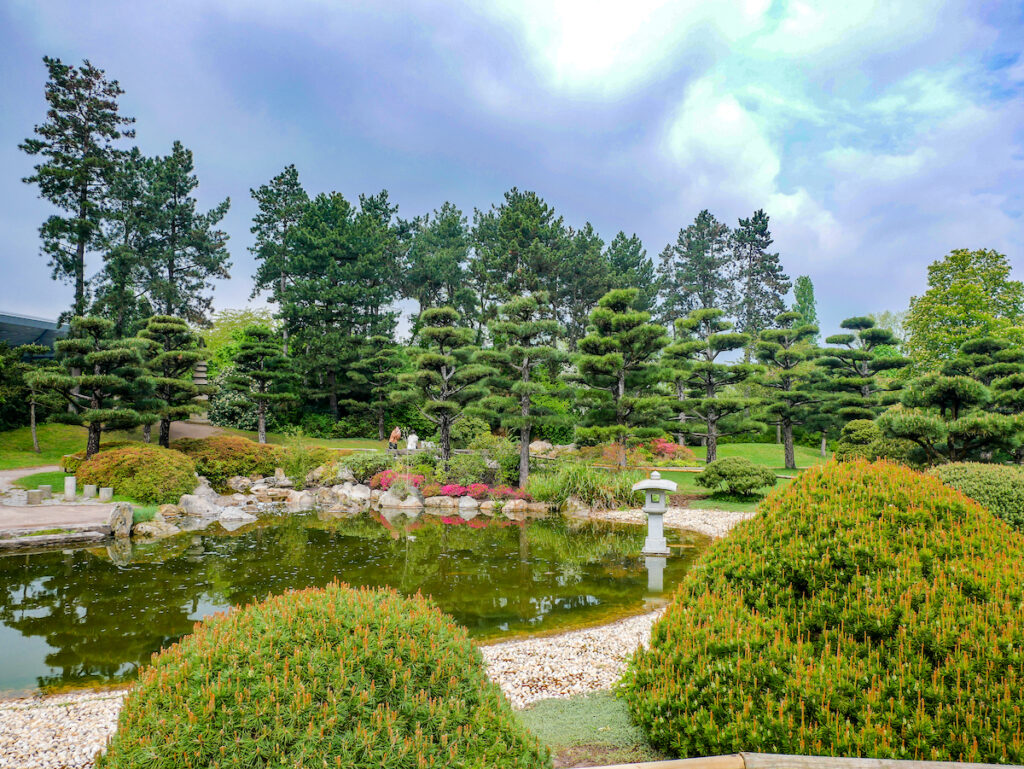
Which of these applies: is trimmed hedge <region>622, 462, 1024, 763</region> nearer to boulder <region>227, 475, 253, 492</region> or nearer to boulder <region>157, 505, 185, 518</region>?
boulder <region>157, 505, 185, 518</region>

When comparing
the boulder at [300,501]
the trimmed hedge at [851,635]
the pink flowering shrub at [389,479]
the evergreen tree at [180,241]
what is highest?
the evergreen tree at [180,241]

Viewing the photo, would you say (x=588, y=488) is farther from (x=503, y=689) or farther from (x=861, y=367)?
(x=861, y=367)

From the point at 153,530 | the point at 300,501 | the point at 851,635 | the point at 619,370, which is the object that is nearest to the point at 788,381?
the point at 619,370

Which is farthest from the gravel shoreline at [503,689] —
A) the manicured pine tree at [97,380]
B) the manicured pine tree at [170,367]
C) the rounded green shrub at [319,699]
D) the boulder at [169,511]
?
the manicured pine tree at [170,367]

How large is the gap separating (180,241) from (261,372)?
10.7 meters

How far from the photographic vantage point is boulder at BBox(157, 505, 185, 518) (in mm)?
11986

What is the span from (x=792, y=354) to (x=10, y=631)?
2139cm

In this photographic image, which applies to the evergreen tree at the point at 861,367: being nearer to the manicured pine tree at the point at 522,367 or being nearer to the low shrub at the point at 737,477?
the low shrub at the point at 737,477

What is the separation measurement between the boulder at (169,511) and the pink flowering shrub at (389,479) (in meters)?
5.27

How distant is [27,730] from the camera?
12.0 ft

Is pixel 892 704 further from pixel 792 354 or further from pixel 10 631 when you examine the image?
pixel 792 354

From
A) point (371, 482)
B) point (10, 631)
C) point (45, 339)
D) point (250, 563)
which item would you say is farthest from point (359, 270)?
point (10, 631)

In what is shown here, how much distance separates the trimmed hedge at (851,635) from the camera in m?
2.09

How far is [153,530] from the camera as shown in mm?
11023
